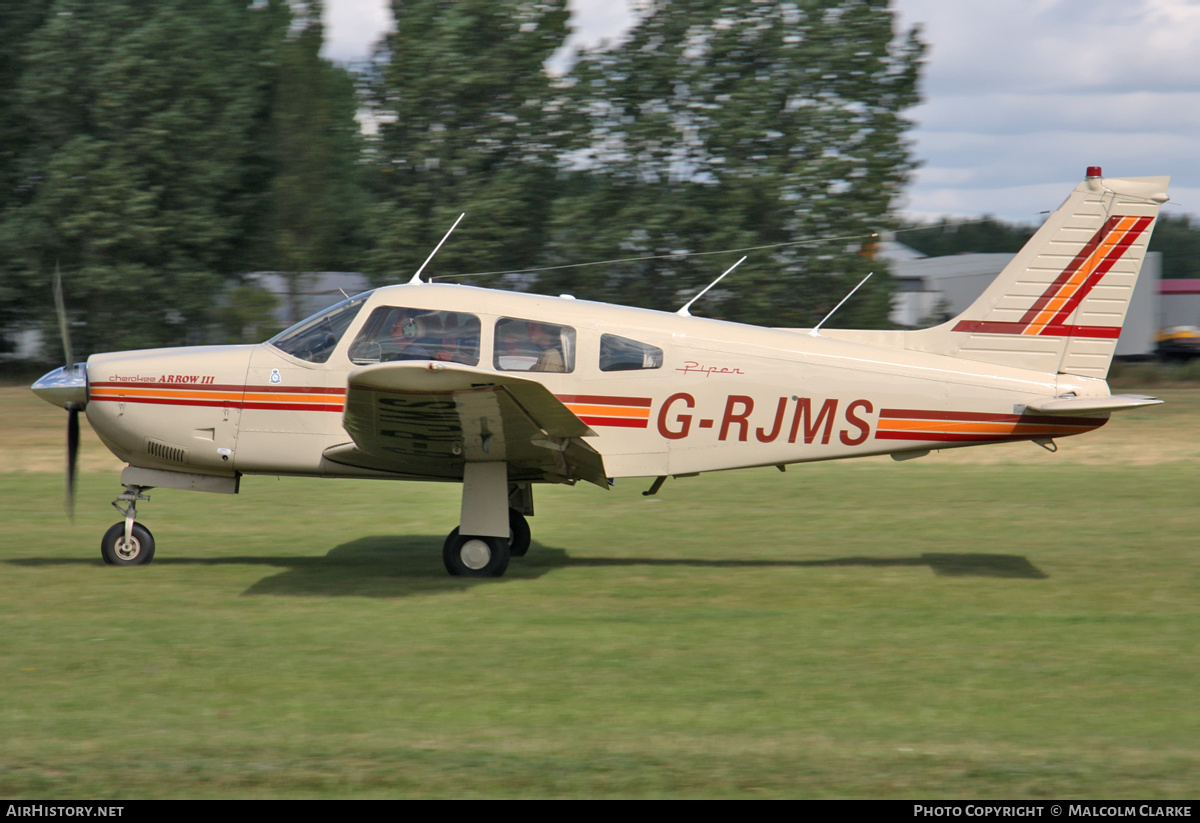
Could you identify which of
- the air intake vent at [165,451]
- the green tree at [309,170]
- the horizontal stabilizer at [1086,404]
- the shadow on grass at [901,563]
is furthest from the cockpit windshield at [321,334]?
the green tree at [309,170]

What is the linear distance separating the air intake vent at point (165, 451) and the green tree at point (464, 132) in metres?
15.3

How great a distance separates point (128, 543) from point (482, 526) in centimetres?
272

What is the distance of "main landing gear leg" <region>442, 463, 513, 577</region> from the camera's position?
25.2ft

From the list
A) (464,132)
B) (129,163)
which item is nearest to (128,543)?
(464,132)

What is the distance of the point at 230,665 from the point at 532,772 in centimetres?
217

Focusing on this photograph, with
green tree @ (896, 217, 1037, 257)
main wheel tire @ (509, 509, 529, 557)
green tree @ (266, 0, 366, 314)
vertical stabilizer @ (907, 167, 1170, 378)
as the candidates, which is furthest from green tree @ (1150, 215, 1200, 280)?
main wheel tire @ (509, 509, 529, 557)

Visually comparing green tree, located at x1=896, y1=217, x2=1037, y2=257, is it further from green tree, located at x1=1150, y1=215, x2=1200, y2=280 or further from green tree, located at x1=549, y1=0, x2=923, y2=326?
green tree, located at x1=549, y1=0, x2=923, y2=326

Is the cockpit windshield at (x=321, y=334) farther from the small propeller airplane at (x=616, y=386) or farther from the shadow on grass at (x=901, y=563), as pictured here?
the shadow on grass at (x=901, y=563)

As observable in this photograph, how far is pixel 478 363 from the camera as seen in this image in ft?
24.9

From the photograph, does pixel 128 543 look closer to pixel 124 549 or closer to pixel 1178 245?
pixel 124 549

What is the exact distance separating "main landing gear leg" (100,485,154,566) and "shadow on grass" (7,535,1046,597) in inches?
6.8

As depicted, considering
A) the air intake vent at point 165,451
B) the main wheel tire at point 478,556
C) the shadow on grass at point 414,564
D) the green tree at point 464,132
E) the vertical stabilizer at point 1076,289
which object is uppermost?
the green tree at point 464,132

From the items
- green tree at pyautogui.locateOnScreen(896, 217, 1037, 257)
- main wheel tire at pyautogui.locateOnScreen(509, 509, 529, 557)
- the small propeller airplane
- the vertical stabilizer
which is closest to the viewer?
the small propeller airplane

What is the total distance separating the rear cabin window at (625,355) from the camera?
7770 millimetres
